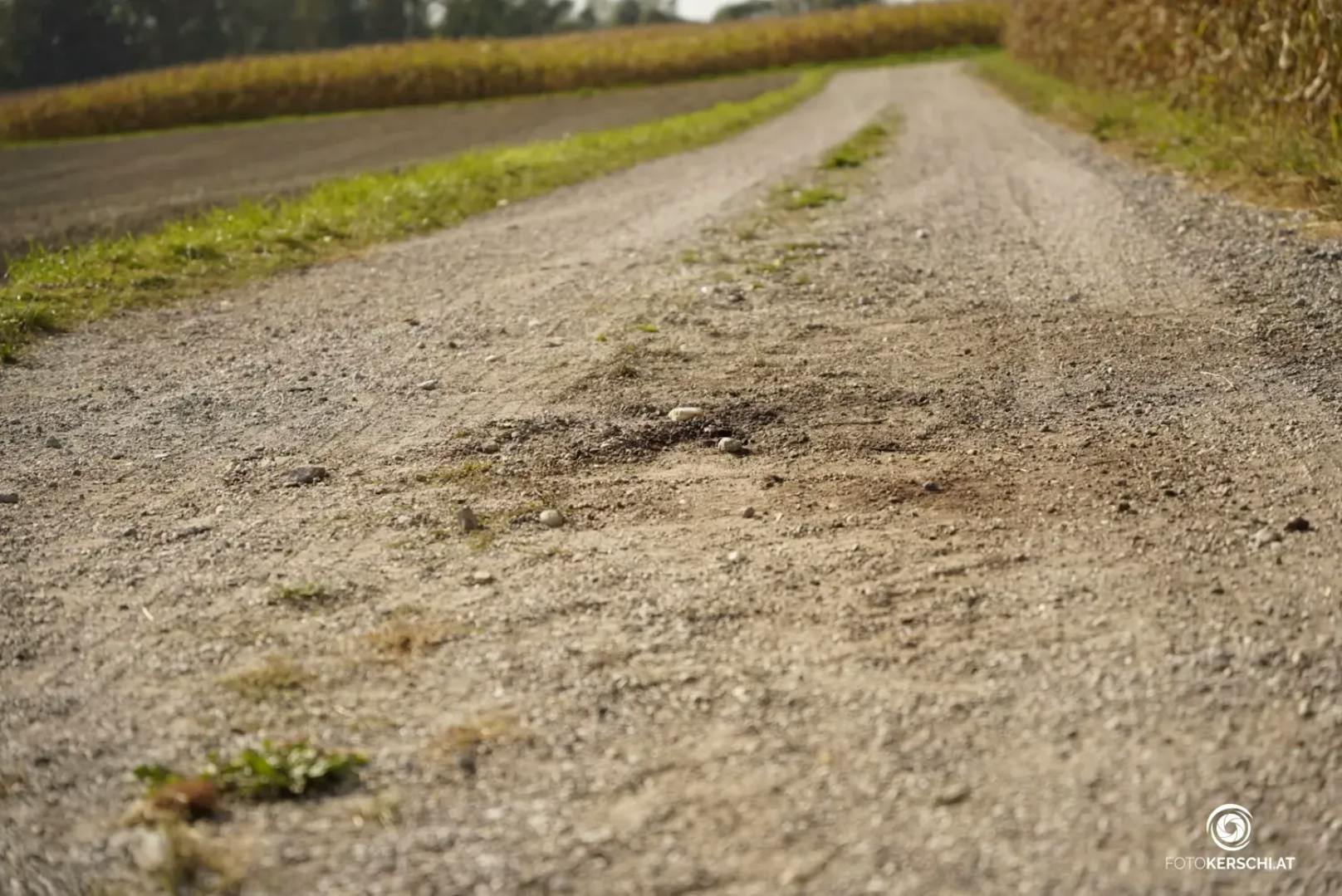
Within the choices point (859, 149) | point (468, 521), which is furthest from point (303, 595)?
point (859, 149)

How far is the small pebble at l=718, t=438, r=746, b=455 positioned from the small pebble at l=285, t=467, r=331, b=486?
1.35 metres

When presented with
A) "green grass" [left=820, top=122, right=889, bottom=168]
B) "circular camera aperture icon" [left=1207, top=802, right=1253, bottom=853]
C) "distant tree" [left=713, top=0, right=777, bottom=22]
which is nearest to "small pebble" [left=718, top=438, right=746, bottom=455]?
"circular camera aperture icon" [left=1207, top=802, right=1253, bottom=853]

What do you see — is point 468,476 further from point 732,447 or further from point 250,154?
point 250,154

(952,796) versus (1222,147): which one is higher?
(1222,147)

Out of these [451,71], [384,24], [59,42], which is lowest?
[451,71]

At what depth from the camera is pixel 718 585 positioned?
11.6 ft

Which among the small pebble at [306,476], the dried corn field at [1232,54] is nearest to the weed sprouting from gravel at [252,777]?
the small pebble at [306,476]

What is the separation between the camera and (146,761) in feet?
9.20

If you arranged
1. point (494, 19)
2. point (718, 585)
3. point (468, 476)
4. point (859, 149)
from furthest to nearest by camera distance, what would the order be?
point (494, 19), point (859, 149), point (468, 476), point (718, 585)

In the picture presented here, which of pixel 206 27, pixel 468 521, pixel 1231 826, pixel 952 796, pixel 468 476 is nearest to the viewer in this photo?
pixel 1231 826

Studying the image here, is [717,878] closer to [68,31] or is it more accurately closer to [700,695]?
[700,695]

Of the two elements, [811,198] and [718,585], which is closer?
[718,585]

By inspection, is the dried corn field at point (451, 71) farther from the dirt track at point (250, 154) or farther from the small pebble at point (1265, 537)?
the small pebble at point (1265, 537)

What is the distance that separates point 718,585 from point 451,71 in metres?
39.6
